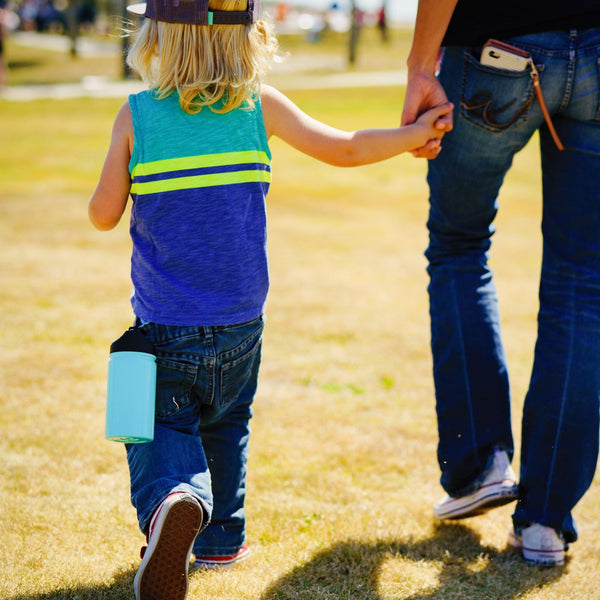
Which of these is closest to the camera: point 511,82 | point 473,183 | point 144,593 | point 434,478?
point 144,593

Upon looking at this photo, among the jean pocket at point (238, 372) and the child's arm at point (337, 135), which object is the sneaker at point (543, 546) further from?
the child's arm at point (337, 135)

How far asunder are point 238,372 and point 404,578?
30.7 inches

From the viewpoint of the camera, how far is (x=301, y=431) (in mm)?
3529

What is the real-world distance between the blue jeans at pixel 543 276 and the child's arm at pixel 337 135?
173mm

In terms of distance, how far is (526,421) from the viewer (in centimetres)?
261

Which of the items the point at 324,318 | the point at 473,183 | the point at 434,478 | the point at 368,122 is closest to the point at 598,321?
the point at 473,183

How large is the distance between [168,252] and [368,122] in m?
13.8

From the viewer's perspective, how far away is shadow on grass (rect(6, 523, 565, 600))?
2.33 m

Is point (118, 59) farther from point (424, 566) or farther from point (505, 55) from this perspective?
point (424, 566)

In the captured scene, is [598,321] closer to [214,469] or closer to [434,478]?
[434,478]

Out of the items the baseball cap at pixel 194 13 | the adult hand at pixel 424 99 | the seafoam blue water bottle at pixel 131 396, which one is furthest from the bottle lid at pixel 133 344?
the adult hand at pixel 424 99

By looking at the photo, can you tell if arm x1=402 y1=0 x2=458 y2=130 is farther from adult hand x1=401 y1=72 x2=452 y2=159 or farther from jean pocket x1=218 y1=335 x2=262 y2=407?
jean pocket x1=218 y1=335 x2=262 y2=407

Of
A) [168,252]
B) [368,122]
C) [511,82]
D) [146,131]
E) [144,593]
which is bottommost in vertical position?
[368,122]

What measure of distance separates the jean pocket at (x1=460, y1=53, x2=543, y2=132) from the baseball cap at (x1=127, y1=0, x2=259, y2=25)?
0.67 meters
